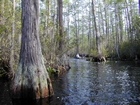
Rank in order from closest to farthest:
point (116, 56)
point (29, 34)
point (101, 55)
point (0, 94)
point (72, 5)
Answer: point (29, 34) → point (0, 94) → point (101, 55) → point (116, 56) → point (72, 5)

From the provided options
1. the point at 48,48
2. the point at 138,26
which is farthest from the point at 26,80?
the point at 138,26

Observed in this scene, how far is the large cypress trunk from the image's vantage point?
18.1ft

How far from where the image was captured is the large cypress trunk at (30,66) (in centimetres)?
551

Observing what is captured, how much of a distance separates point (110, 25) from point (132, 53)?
19676mm

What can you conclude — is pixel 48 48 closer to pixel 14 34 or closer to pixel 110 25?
pixel 14 34

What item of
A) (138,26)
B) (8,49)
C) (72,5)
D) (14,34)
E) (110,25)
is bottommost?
(8,49)

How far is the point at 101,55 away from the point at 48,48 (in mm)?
12386

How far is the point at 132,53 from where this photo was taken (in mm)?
25031

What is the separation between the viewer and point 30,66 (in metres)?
5.71

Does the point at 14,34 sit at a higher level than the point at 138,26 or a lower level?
lower

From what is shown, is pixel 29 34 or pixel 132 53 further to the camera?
pixel 132 53

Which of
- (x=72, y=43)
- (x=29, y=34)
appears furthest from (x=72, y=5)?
(x=29, y=34)

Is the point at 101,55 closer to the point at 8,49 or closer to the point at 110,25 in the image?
the point at 8,49

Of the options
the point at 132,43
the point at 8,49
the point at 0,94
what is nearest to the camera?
the point at 0,94
